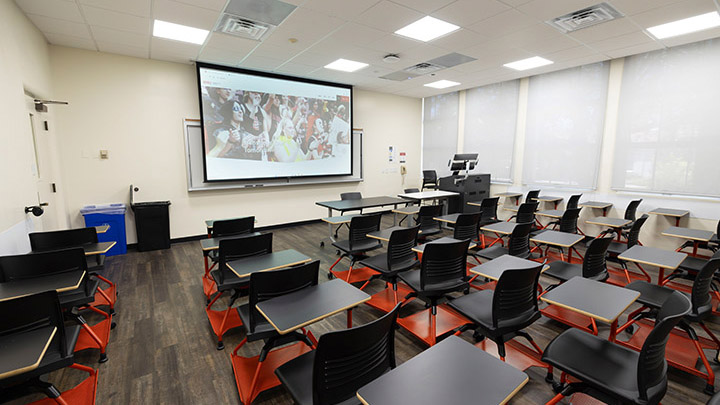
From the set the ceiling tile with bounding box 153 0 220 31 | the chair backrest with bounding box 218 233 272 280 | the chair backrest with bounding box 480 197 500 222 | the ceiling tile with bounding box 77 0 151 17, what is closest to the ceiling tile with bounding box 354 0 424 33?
the ceiling tile with bounding box 153 0 220 31

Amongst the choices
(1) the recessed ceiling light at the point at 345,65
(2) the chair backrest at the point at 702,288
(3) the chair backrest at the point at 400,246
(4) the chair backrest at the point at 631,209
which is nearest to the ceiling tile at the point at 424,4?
(1) the recessed ceiling light at the point at 345,65

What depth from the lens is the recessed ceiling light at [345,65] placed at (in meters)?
5.47

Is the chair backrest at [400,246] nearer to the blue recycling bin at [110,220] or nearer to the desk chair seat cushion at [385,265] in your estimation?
the desk chair seat cushion at [385,265]

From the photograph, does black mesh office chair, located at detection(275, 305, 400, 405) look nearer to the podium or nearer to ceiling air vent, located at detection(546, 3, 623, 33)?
ceiling air vent, located at detection(546, 3, 623, 33)

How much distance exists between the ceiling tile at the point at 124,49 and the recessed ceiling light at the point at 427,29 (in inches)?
148

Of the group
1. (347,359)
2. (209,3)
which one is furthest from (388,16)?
(347,359)

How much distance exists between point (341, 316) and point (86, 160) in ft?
15.9

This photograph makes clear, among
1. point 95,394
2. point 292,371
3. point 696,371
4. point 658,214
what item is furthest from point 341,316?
point 658,214

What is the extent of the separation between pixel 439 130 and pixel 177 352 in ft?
25.3

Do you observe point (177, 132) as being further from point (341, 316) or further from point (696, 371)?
point (696, 371)

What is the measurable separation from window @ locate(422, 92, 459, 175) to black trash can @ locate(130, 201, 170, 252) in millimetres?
6506

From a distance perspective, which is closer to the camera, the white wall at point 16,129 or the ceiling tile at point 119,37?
the white wall at point 16,129

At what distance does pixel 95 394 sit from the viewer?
6.91 ft

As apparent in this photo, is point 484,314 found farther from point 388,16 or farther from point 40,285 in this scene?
point 388,16
